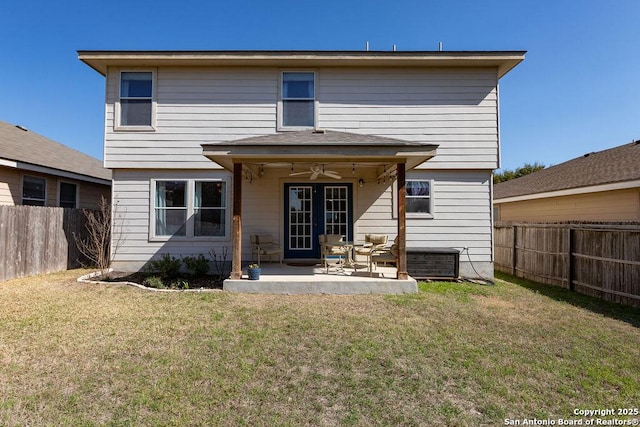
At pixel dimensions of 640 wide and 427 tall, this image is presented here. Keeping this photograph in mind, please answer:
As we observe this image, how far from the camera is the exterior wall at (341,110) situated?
326 inches

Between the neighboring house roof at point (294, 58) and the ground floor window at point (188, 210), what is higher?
the neighboring house roof at point (294, 58)

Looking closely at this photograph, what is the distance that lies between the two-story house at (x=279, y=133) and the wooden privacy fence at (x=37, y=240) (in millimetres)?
1753

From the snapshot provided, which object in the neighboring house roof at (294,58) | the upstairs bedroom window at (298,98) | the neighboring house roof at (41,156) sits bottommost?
the neighboring house roof at (41,156)

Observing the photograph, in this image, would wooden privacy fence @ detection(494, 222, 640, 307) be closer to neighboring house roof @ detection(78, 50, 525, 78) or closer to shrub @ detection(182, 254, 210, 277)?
neighboring house roof @ detection(78, 50, 525, 78)

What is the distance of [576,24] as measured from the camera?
30.4ft

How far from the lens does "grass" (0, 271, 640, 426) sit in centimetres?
255

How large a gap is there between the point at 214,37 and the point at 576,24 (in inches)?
452

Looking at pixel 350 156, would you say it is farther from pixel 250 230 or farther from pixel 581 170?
pixel 581 170

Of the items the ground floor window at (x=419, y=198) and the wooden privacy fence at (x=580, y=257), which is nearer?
the wooden privacy fence at (x=580, y=257)

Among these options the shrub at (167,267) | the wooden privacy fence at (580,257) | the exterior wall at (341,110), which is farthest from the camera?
the exterior wall at (341,110)

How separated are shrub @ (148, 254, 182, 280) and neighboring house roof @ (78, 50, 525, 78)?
520 cm

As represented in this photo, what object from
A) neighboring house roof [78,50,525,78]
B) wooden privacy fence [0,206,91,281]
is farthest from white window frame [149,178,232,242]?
neighboring house roof [78,50,525,78]

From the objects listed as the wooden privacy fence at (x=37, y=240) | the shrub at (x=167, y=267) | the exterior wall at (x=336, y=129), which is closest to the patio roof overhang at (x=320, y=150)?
the exterior wall at (x=336, y=129)

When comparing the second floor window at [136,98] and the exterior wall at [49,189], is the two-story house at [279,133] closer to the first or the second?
the second floor window at [136,98]
